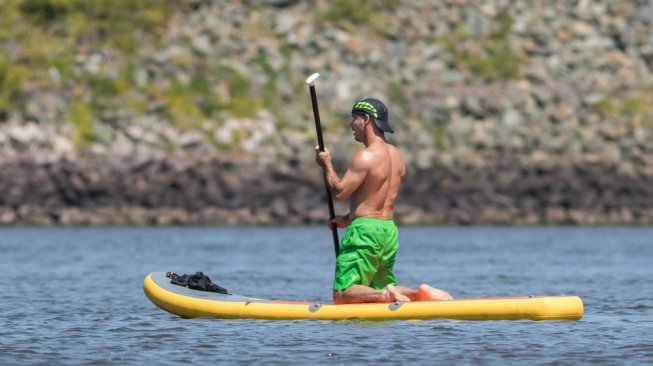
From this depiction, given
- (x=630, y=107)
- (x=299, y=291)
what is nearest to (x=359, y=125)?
(x=299, y=291)

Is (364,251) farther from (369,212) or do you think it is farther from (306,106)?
(306,106)

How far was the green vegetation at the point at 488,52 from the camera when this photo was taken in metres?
45.2

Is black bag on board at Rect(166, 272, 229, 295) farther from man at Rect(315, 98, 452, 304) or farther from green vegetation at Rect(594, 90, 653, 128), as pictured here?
green vegetation at Rect(594, 90, 653, 128)

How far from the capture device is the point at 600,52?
152ft

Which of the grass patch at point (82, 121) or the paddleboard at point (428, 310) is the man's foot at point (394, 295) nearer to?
the paddleboard at point (428, 310)

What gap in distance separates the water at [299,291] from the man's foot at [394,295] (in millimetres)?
213

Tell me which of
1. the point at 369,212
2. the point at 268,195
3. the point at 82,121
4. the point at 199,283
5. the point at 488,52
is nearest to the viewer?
the point at 369,212

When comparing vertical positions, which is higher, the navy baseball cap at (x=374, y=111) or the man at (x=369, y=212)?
the navy baseball cap at (x=374, y=111)

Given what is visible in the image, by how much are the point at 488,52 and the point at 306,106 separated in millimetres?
6759

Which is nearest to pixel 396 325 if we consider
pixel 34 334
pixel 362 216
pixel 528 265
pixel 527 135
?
pixel 362 216

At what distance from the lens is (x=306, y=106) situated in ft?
140

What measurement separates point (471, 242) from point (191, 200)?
8871 mm

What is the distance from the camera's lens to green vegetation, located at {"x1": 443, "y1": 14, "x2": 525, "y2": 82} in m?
45.2

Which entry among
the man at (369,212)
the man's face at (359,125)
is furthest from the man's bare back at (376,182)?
the man's face at (359,125)
